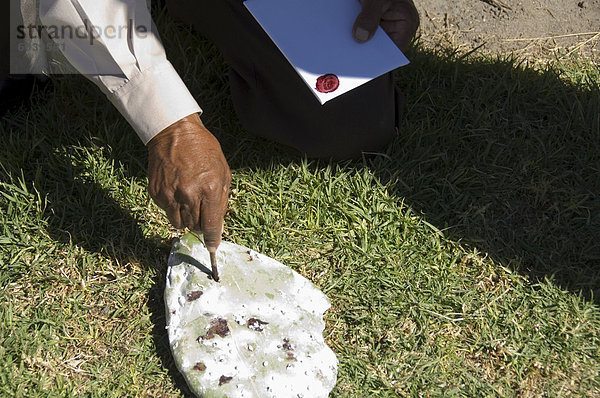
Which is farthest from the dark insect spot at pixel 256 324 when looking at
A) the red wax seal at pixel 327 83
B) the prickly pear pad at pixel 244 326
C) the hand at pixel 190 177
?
the red wax seal at pixel 327 83

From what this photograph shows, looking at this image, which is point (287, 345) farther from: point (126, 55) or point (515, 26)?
point (515, 26)

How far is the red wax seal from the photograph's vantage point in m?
2.02

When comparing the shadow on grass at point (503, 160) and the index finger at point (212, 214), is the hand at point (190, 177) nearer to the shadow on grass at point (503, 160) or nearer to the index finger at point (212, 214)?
the index finger at point (212, 214)

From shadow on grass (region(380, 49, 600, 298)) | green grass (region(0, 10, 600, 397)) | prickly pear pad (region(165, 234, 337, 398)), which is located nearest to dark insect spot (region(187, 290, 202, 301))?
prickly pear pad (region(165, 234, 337, 398))

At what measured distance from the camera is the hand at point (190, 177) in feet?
5.73

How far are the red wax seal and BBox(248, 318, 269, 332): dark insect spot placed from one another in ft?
2.29

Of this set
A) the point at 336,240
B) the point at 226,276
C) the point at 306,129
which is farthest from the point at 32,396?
the point at 306,129

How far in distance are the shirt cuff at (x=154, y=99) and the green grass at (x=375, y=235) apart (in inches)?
18.9

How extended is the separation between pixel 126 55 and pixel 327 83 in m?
0.60

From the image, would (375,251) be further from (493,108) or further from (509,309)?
(493,108)

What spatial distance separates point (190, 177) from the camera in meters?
1.74

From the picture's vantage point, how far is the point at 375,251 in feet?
7.04

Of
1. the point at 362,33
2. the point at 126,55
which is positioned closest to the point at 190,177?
the point at 126,55

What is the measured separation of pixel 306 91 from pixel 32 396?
122 cm
